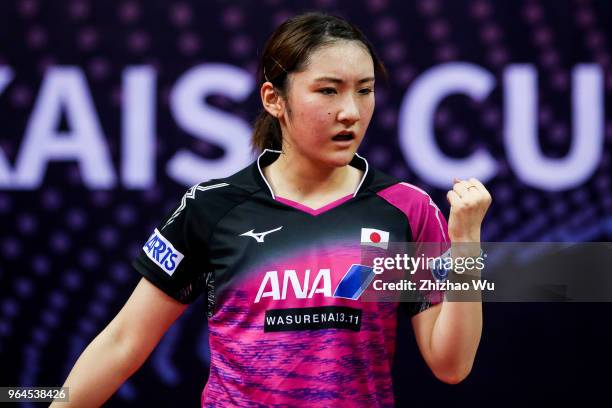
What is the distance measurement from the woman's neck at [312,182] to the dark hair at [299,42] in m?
0.17

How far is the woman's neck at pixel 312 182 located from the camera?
6.33ft

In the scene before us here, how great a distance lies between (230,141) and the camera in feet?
11.4

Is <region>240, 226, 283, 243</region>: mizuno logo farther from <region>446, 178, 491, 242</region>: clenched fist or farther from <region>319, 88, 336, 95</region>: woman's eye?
<region>446, 178, 491, 242</region>: clenched fist

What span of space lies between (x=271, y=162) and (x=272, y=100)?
15 cm

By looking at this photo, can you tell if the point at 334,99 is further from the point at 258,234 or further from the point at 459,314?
the point at 459,314

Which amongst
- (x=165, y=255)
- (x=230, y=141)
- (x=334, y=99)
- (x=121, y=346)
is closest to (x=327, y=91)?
(x=334, y=99)

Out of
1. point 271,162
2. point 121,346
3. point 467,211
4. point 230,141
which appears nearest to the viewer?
point 467,211

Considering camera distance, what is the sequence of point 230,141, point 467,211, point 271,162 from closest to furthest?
point 467,211, point 271,162, point 230,141

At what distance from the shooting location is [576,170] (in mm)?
3438

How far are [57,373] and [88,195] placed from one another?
0.76 meters

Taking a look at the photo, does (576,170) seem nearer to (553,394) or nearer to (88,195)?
(553,394)

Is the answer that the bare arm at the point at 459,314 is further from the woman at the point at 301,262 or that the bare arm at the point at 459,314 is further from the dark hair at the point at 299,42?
the dark hair at the point at 299,42

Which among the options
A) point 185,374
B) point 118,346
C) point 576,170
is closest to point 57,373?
point 185,374

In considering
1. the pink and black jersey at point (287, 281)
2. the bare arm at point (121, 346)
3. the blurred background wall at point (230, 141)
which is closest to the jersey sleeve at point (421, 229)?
the pink and black jersey at point (287, 281)
